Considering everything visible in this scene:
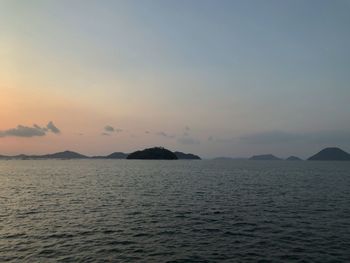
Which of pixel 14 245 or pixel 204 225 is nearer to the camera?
pixel 14 245

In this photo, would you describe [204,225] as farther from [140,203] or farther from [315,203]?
[315,203]

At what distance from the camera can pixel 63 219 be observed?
4969 centimetres

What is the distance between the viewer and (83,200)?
229 ft

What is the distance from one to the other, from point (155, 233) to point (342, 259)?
21.5m

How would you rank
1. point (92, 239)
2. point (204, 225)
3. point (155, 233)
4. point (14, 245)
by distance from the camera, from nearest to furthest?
point (14, 245) < point (92, 239) < point (155, 233) < point (204, 225)

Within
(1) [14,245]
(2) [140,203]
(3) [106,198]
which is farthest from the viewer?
(3) [106,198]

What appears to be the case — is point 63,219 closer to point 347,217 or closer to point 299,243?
point 299,243

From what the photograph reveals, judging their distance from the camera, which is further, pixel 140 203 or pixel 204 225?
pixel 140 203

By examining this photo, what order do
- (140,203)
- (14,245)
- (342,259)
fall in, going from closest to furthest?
1. (342,259)
2. (14,245)
3. (140,203)

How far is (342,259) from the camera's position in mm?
31844

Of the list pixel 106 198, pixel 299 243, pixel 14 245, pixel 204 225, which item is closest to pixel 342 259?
pixel 299 243

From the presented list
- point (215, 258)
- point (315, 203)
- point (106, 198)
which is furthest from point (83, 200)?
point (315, 203)

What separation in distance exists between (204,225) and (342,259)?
18748mm

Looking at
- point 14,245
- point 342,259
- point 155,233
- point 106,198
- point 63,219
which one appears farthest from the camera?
point 106,198
